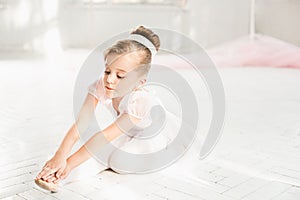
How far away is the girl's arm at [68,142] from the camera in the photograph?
1.51m

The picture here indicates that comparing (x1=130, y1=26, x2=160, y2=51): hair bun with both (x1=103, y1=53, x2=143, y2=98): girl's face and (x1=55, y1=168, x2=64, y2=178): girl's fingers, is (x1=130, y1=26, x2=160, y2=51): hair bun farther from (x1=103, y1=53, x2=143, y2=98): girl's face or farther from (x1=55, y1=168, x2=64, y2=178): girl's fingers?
(x1=55, y1=168, x2=64, y2=178): girl's fingers

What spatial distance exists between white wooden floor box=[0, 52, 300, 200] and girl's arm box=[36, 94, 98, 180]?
0.25 ft

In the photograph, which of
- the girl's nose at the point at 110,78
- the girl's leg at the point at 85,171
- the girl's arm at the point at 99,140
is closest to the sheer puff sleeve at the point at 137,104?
the girl's arm at the point at 99,140

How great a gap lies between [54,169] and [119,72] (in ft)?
1.33

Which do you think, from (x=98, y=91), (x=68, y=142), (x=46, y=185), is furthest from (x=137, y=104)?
(x=46, y=185)

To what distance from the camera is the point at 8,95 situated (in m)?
3.37

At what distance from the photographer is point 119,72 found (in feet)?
4.79

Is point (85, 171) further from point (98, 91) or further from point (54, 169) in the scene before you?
point (98, 91)

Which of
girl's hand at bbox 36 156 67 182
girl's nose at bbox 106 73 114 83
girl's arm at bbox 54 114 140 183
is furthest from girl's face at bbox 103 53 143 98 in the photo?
girl's hand at bbox 36 156 67 182

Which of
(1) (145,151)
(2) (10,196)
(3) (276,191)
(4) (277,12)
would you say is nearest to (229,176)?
(3) (276,191)

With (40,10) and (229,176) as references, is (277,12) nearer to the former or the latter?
(40,10)

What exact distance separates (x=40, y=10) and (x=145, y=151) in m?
5.09

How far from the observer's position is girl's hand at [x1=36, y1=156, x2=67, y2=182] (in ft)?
4.94

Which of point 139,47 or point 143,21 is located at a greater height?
point 139,47
